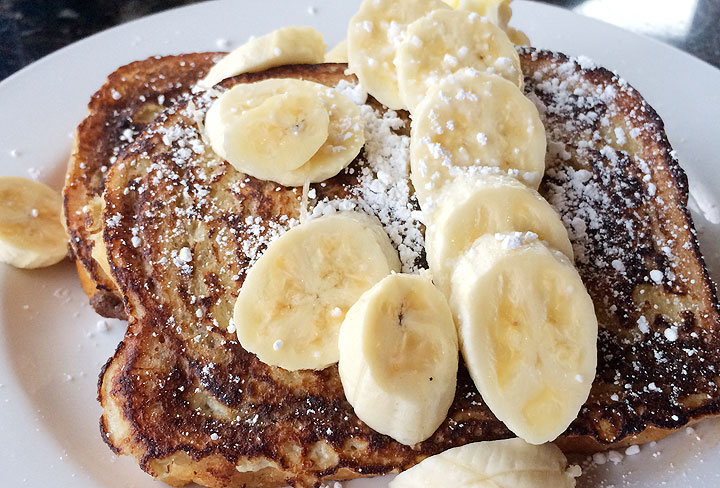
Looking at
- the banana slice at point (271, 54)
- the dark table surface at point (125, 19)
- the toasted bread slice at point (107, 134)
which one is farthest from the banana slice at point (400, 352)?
the dark table surface at point (125, 19)

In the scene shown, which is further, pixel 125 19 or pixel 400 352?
pixel 125 19

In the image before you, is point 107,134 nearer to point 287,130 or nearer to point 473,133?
point 287,130

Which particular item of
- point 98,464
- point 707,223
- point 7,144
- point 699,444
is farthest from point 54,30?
point 699,444

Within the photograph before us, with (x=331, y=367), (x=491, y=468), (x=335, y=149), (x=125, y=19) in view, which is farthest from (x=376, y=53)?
(x=125, y=19)

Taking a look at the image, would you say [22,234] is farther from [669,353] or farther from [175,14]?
A: [669,353]

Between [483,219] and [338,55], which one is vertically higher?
[483,219]

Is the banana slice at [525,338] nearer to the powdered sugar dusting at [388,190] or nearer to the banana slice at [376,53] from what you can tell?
the powdered sugar dusting at [388,190]

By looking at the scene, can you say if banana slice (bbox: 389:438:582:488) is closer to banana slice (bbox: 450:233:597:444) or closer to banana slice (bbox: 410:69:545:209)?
banana slice (bbox: 450:233:597:444)
